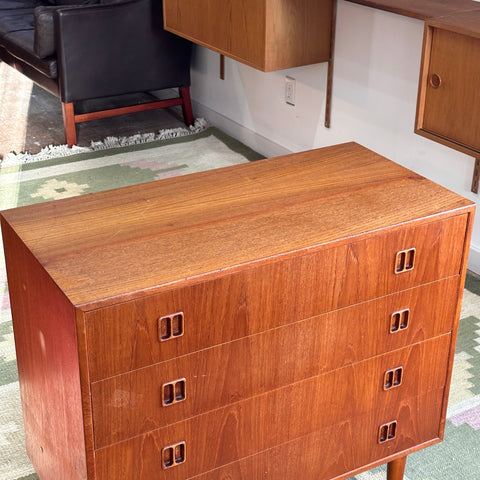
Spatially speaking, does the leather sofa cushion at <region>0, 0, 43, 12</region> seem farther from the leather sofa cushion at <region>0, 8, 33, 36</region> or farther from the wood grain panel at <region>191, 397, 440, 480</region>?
the wood grain panel at <region>191, 397, 440, 480</region>

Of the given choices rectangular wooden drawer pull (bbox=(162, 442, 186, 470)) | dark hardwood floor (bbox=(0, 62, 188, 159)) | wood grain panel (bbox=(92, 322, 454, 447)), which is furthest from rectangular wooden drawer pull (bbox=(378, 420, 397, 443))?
dark hardwood floor (bbox=(0, 62, 188, 159))

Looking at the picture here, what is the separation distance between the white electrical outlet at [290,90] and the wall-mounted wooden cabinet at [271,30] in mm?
339

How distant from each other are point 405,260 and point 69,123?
263cm

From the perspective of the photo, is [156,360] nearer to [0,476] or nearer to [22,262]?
[22,262]

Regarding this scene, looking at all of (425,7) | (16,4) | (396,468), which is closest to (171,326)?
(396,468)

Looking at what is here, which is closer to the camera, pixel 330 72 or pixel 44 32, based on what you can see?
pixel 330 72

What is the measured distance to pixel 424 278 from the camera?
1.56m

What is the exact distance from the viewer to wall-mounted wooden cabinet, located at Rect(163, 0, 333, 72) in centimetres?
295

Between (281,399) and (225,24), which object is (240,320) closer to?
(281,399)

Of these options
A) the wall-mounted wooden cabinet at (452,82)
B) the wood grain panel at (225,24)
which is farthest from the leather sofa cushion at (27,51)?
the wall-mounted wooden cabinet at (452,82)

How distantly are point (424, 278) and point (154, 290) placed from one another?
0.61 metres

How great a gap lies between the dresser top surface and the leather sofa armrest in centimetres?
220

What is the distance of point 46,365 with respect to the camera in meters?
1.47

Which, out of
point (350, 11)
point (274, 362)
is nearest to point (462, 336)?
point (274, 362)
